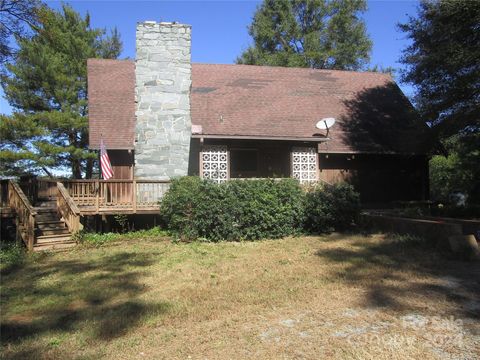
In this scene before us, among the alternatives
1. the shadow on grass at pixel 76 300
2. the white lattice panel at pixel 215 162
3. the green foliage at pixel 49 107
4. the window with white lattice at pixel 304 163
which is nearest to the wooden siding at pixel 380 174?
the window with white lattice at pixel 304 163

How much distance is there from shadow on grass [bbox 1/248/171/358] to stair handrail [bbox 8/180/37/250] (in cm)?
162

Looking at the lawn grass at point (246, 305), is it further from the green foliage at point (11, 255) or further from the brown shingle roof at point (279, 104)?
the brown shingle roof at point (279, 104)

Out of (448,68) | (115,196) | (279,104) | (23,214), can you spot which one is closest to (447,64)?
(448,68)

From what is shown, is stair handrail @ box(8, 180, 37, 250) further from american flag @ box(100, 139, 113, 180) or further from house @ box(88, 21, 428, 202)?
house @ box(88, 21, 428, 202)

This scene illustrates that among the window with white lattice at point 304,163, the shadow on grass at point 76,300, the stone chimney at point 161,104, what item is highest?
the stone chimney at point 161,104

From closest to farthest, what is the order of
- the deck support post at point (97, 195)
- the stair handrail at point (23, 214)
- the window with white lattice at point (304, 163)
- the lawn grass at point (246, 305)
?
the lawn grass at point (246, 305)
the stair handrail at point (23, 214)
the deck support post at point (97, 195)
the window with white lattice at point (304, 163)

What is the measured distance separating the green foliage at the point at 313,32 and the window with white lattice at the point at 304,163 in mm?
18252

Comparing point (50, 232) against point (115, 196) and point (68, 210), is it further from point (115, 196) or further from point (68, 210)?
point (115, 196)

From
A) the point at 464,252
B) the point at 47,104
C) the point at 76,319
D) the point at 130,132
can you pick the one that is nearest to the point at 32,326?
the point at 76,319

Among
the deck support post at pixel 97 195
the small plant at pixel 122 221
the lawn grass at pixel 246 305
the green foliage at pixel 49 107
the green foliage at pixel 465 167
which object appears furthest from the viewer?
the green foliage at pixel 49 107

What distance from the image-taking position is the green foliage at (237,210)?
10.6 metres

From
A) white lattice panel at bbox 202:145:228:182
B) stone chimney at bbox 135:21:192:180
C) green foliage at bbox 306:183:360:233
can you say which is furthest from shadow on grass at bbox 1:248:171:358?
white lattice panel at bbox 202:145:228:182

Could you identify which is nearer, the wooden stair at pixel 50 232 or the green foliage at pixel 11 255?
the green foliage at pixel 11 255

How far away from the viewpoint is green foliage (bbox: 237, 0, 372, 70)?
32188 millimetres
